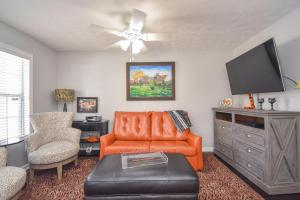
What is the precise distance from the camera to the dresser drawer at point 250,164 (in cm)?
226

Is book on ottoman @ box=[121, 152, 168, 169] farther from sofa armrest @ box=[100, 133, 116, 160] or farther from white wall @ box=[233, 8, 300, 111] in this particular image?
white wall @ box=[233, 8, 300, 111]

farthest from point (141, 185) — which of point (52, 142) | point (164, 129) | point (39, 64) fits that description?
point (39, 64)

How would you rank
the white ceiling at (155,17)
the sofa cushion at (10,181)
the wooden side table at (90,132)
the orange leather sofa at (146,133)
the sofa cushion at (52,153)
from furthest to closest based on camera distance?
the wooden side table at (90,132), the orange leather sofa at (146,133), the sofa cushion at (52,153), the white ceiling at (155,17), the sofa cushion at (10,181)

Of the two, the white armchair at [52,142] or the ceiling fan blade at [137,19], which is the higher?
the ceiling fan blade at [137,19]

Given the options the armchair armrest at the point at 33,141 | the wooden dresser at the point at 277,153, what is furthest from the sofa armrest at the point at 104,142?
the wooden dresser at the point at 277,153

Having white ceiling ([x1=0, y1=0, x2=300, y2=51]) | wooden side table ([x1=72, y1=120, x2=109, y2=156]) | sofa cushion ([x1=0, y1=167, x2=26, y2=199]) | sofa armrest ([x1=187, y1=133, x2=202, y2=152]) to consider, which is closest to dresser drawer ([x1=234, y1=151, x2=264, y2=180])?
sofa armrest ([x1=187, y1=133, x2=202, y2=152])

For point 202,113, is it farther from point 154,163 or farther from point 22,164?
point 22,164

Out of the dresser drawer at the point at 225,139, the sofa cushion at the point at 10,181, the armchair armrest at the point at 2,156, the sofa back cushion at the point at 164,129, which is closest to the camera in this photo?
the sofa cushion at the point at 10,181

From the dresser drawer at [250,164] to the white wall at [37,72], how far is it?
3.75 m

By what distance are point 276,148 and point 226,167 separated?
1.04m

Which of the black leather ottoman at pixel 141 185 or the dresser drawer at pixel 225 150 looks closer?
the black leather ottoman at pixel 141 185

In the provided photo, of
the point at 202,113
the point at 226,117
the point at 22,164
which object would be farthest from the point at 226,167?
the point at 22,164

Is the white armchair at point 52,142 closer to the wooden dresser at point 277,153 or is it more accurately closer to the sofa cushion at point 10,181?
the sofa cushion at point 10,181

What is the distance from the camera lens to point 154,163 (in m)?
1.96
